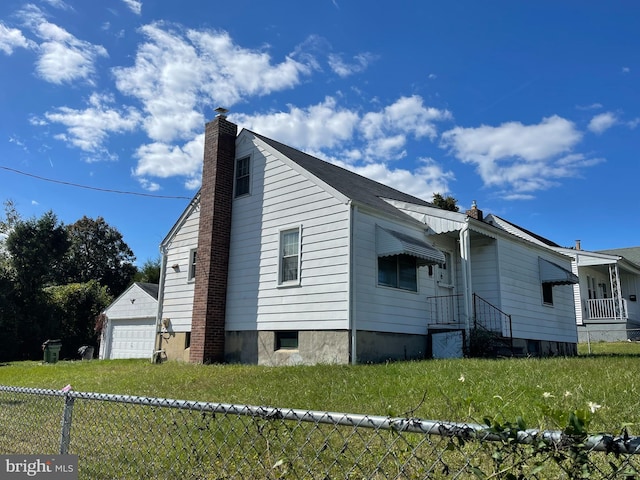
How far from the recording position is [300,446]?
4.84 m

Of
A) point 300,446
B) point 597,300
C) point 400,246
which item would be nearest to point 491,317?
point 400,246

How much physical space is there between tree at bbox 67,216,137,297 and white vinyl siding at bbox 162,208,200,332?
3416cm

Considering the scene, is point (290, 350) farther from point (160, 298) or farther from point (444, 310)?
point (160, 298)

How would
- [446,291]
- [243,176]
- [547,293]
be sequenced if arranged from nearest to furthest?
[446,291]
[243,176]
[547,293]

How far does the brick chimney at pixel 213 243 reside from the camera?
552 inches

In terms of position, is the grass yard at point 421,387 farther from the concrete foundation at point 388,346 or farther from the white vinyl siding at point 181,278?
the white vinyl siding at point 181,278

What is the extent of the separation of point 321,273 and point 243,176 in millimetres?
4523

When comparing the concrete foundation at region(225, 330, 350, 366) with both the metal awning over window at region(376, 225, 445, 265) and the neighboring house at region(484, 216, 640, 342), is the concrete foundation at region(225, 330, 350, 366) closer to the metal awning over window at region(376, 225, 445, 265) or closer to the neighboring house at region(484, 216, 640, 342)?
the metal awning over window at region(376, 225, 445, 265)

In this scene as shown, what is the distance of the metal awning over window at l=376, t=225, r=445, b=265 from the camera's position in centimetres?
1211

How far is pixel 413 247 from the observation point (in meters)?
A: 12.4

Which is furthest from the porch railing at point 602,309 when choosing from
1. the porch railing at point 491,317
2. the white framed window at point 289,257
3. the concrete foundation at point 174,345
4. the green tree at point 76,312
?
the green tree at point 76,312

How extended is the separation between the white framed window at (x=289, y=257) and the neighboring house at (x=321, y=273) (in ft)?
0.10

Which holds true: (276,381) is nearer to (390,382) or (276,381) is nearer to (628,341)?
(390,382)

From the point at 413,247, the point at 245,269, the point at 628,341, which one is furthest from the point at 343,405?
the point at 628,341
